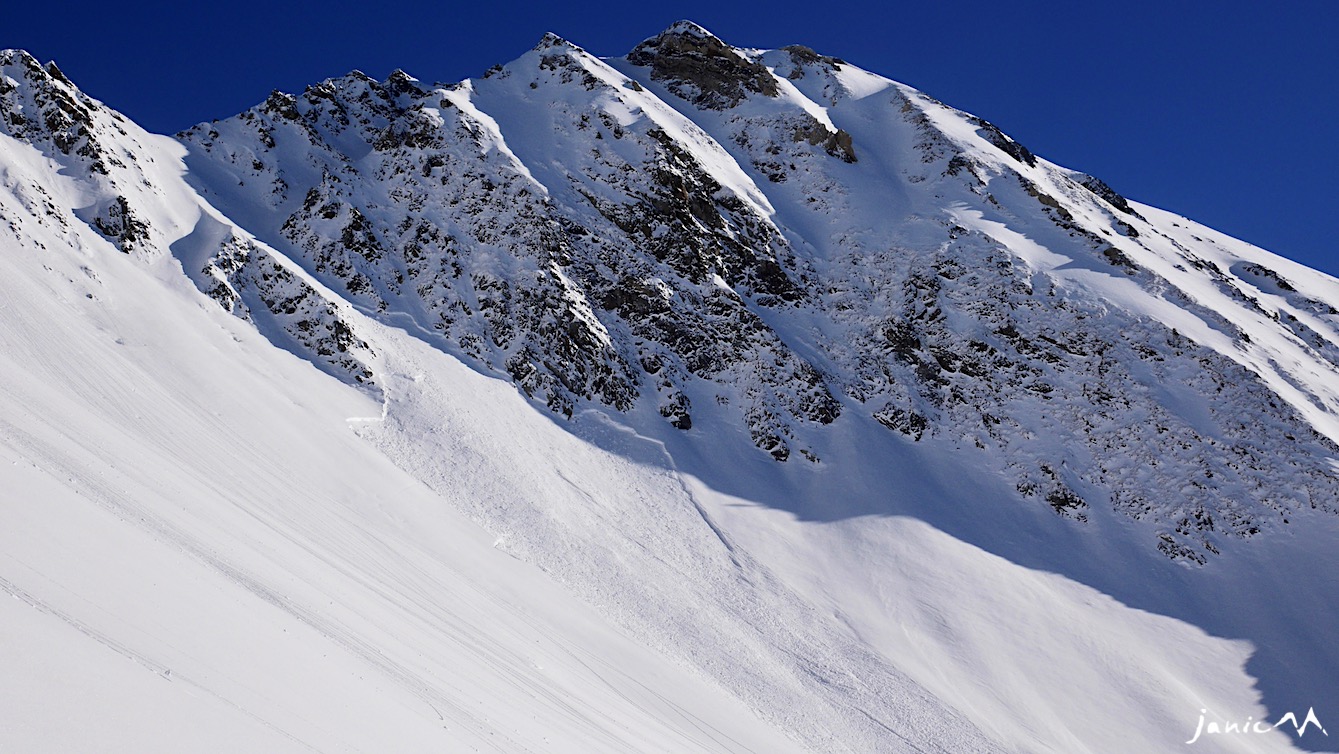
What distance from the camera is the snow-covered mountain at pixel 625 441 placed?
40.9ft

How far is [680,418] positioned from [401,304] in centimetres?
1499

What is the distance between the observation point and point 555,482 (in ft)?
96.5

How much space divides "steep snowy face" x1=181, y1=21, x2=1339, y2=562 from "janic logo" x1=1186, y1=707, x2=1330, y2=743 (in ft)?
24.5

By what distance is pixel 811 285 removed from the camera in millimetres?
44500

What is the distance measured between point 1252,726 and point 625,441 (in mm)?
24358

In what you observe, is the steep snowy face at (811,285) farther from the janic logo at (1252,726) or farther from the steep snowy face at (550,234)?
the janic logo at (1252,726)

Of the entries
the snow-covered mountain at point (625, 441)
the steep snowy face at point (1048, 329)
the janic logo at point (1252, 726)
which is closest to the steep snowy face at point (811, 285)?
the steep snowy face at point (1048, 329)

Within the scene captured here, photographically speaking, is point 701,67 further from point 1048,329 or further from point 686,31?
point 1048,329

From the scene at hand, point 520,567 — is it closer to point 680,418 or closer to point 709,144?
point 680,418

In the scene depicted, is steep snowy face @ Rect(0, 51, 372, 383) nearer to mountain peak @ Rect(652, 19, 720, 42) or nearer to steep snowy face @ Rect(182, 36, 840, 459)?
steep snowy face @ Rect(182, 36, 840, 459)

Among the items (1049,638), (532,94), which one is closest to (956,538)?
(1049,638)

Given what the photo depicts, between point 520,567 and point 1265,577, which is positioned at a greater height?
point 1265,577

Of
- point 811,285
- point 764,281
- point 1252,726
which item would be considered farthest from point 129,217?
point 1252,726

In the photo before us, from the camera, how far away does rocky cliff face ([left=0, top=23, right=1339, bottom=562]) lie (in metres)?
33.4
